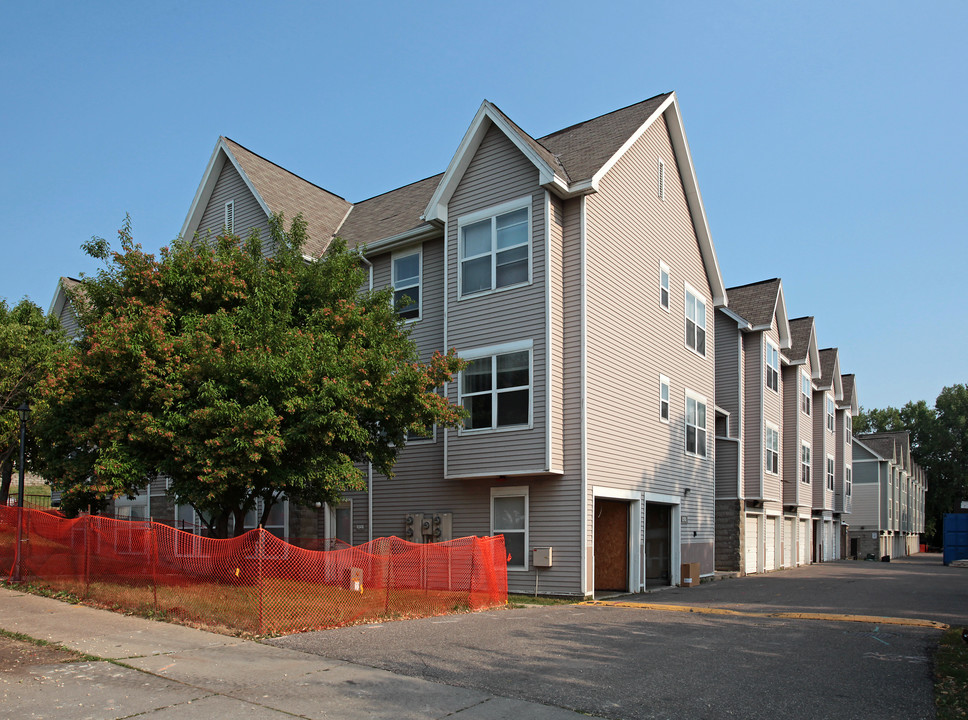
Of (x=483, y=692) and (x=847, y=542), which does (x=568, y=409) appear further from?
(x=847, y=542)

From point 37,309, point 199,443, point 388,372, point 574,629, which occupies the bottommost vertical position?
point 574,629

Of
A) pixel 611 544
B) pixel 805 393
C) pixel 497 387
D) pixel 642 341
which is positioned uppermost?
pixel 642 341

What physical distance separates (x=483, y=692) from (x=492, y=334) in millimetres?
11400

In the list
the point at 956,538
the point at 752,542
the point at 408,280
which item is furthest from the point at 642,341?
the point at 956,538

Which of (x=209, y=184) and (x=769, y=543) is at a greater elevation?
(x=209, y=184)

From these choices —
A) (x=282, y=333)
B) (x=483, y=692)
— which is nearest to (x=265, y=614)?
(x=483, y=692)

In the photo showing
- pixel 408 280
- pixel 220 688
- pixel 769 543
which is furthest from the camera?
pixel 769 543

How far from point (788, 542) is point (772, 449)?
667 centimetres

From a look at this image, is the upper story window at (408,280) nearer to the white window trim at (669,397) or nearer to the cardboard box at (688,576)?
the white window trim at (669,397)

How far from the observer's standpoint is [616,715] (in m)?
7.37

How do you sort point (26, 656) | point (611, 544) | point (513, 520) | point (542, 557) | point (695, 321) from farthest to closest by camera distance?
point (695, 321)
point (611, 544)
point (513, 520)
point (542, 557)
point (26, 656)

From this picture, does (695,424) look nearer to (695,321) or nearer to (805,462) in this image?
(695,321)

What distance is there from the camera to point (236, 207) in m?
24.5

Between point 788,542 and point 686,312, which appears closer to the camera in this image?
point 686,312
